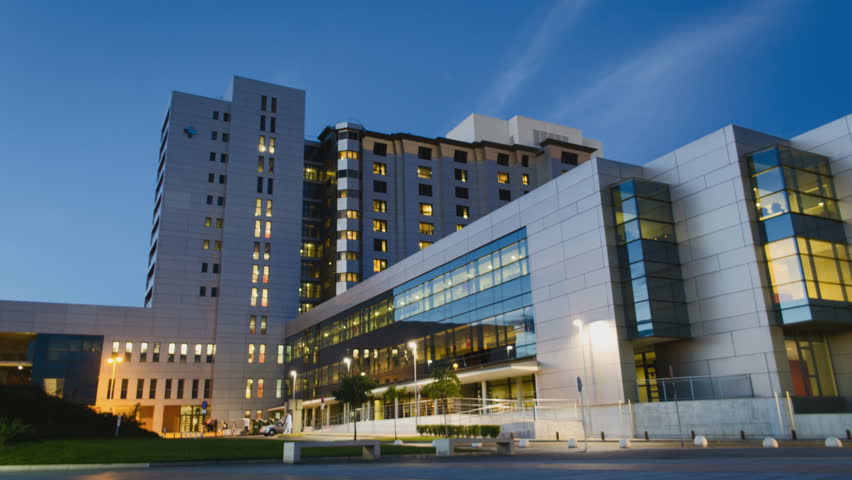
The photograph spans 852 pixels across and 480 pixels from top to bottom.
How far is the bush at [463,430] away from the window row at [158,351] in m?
56.5

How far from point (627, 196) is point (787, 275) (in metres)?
10.2

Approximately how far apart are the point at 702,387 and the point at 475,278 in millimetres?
20676

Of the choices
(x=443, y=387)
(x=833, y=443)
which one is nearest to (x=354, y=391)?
(x=443, y=387)

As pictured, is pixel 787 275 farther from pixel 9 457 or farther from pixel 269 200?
pixel 269 200

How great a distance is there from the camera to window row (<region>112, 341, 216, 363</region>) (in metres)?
86.7

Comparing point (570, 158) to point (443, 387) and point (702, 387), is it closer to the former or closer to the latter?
point (443, 387)

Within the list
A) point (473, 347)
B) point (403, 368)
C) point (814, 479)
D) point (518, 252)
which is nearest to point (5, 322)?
point (403, 368)

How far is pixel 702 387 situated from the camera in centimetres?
3750

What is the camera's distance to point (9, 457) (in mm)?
22531

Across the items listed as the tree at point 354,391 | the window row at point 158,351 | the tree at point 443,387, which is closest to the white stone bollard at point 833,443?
the tree at point 443,387

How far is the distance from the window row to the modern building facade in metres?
0.27

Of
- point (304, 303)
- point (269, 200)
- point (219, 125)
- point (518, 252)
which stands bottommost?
point (518, 252)

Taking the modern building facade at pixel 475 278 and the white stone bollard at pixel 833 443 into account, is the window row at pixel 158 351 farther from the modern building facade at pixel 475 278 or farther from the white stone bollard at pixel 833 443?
the white stone bollard at pixel 833 443

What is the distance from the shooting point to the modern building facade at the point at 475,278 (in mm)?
36469
